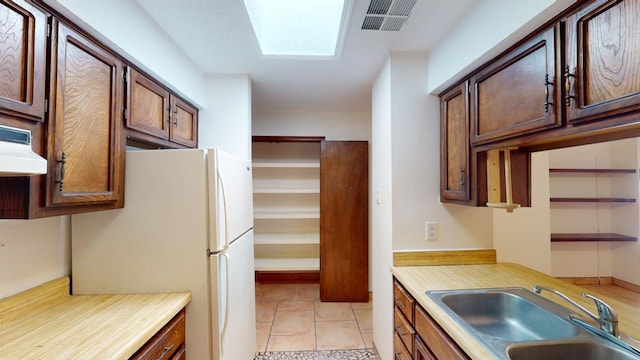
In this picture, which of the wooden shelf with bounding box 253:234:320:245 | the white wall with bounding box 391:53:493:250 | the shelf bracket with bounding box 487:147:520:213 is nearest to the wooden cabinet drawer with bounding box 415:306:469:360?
the white wall with bounding box 391:53:493:250

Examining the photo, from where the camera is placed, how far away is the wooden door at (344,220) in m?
3.29

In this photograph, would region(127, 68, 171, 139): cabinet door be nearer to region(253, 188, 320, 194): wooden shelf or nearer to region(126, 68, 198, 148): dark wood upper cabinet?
region(126, 68, 198, 148): dark wood upper cabinet

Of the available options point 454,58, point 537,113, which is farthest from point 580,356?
point 454,58

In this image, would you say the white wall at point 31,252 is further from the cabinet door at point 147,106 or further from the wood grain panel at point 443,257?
the wood grain panel at point 443,257

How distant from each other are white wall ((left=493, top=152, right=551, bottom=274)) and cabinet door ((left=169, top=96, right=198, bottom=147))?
237 centimetres

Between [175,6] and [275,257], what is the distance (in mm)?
3192

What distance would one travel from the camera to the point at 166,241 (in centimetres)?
144

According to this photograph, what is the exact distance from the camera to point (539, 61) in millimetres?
1119

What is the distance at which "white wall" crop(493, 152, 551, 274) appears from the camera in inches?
72.0

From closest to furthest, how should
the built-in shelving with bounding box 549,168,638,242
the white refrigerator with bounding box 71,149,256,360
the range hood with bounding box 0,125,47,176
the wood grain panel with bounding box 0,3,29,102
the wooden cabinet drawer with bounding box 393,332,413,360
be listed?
the range hood with bounding box 0,125,47,176 < the wood grain panel with bounding box 0,3,29,102 < the built-in shelving with bounding box 549,168,638,242 < the white refrigerator with bounding box 71,149,256,360 < the wooden cabinet drawer with bounding box 393,332,413,360

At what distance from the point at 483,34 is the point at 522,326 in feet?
4.82

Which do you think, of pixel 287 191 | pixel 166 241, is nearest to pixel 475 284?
pixel 166 241

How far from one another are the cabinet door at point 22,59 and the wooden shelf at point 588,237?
257 cm

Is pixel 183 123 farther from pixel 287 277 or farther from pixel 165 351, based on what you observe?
pixel 287 277
